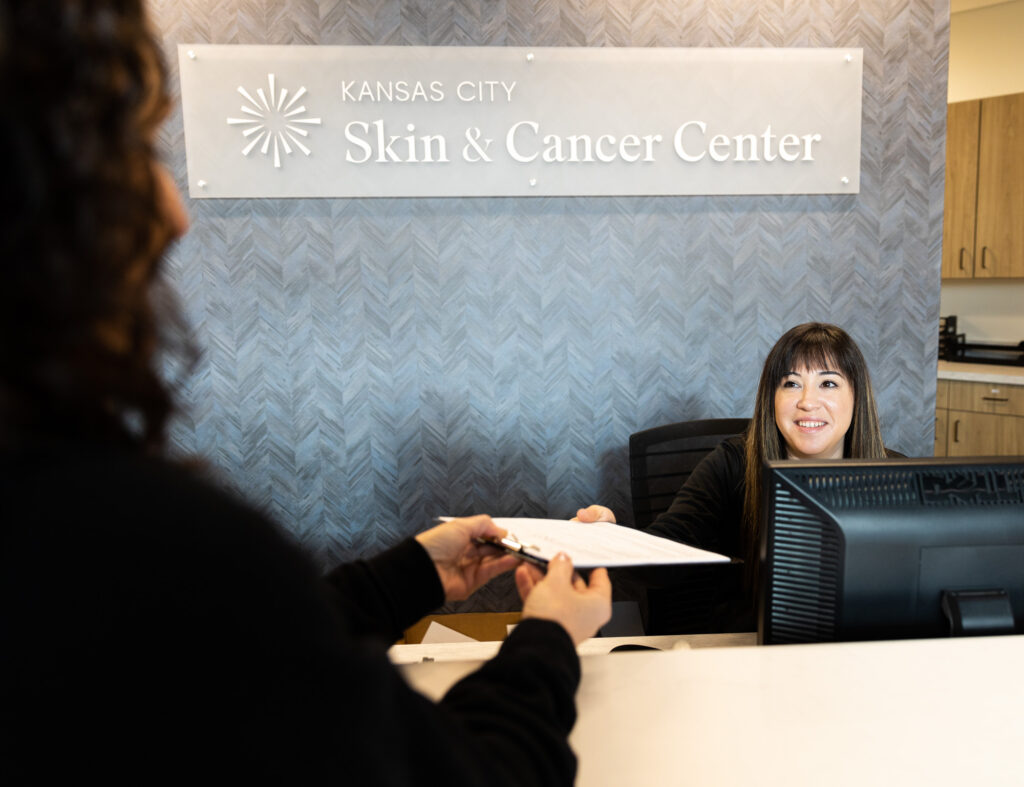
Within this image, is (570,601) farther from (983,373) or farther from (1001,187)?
(1001,187)

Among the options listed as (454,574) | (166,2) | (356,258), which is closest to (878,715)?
(454,574)

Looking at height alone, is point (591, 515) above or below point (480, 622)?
above

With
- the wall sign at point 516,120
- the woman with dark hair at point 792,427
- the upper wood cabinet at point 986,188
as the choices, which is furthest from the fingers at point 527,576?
the upper wood cabinet at point 986,188

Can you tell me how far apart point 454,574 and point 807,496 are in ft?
1.70

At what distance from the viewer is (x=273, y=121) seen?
2592 mm

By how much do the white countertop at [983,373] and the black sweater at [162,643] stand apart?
473 cm

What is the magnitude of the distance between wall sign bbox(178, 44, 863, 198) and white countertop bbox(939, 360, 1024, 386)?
2271mm

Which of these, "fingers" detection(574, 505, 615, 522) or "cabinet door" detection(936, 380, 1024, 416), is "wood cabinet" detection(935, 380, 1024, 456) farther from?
"fingers" detection(574, 505, 615, 522)

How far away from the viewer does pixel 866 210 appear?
2803 millimetres

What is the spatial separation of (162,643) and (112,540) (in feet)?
0.20

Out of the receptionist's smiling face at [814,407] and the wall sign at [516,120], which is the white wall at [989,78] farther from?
the receptionist's smiling face at [814,407]

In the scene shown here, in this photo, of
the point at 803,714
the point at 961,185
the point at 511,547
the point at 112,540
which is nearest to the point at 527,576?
the point at 511,547

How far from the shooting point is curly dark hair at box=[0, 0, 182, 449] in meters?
0.42

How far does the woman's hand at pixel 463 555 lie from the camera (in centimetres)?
119
